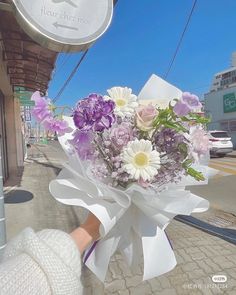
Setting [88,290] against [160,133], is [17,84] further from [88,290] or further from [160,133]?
[160,133]

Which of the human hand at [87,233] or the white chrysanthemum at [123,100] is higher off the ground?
the white chrysanthemum at [123,100]

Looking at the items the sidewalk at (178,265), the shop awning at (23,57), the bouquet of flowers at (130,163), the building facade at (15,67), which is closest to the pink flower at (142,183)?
the bouquet of flowers at (130,163)

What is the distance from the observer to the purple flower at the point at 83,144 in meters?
1.25

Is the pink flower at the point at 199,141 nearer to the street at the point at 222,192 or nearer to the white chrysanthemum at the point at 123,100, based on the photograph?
the white chrysanthemum at the point at 123,100

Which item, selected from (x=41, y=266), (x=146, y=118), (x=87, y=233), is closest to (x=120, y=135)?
(x=146, y=118)

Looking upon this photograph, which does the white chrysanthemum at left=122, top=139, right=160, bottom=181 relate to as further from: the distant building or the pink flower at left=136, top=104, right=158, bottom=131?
the distant building

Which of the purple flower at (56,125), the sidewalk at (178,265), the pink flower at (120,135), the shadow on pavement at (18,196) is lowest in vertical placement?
the shadow on pavement at (18,196)

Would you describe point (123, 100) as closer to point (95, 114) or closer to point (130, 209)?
point (95, 114)

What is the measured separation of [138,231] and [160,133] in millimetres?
432

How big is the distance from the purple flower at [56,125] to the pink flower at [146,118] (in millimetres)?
315

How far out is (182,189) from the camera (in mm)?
1374

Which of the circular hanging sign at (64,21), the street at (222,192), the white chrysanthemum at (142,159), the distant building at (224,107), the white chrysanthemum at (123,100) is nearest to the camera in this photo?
the white chrysanthemum at (142,159)

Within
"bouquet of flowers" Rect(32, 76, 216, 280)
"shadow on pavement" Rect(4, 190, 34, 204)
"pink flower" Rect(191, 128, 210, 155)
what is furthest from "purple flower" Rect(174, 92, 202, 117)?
"shadow on pavement" Rect(4, 190, 34, 204)

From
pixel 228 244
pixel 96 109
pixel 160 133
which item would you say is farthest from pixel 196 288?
pixel 96 109
